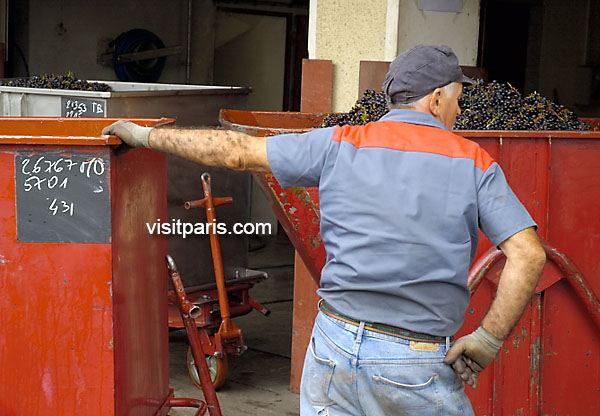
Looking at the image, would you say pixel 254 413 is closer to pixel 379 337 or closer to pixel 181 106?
pixel 181 106

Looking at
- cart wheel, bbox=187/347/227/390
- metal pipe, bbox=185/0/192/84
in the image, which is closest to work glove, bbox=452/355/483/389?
cart wheel, bbox=187/347/227/390

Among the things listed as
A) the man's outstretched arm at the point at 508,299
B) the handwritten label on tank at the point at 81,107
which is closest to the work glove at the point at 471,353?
the man's outstretched arm at the point at 508,299

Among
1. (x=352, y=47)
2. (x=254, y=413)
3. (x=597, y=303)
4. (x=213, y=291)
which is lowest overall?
(x=254, y=413)

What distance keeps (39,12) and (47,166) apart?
6291 millimetres

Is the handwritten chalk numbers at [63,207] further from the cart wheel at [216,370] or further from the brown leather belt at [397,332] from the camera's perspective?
the cart wheel at [216,370]

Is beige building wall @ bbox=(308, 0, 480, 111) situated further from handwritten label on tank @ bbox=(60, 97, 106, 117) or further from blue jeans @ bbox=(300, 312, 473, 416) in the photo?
blue jeans @ bbox=(300, 312, 473, 416)

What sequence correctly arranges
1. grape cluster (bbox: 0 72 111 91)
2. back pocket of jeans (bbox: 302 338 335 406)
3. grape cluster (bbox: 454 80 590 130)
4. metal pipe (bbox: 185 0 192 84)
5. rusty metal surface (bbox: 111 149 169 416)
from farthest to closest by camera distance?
metal pipe (bbox: 185 0 192 84), grape cluster (bbox: 0 72 111 91), grape cluster (bbox: 454 80 590 130), rusty metal surface (bbox: 111 149 169 416), back pocket of jeans (bbox: 302 338 335 406)

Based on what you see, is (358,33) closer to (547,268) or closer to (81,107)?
(81,107)

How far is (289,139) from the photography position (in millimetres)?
2234

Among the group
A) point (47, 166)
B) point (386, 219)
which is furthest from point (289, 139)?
point (47, 166)

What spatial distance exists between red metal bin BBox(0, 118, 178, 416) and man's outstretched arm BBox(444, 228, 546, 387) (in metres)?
1.21

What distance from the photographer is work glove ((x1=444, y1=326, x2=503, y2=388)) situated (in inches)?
87.0

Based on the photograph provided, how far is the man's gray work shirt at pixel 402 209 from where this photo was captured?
2137 millimetres

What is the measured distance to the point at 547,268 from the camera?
3314 mm
